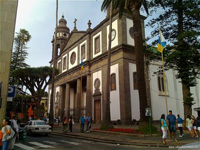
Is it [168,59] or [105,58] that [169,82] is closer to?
[105,58]

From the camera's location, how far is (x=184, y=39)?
15930 mm

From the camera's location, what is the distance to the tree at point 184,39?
49.7 ft

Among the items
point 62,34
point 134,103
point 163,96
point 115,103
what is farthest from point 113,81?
point 62,34

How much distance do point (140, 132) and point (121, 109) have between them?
31.2 feet

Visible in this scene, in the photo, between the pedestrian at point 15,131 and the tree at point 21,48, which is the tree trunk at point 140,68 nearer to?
→ the pedestrian at point 15,131

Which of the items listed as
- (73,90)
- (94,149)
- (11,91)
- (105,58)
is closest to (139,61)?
(94,149)

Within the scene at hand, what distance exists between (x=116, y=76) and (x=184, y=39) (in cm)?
1107

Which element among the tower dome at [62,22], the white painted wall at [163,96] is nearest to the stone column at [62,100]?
the tower dome at [62,22]

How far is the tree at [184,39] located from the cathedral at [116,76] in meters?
3.00

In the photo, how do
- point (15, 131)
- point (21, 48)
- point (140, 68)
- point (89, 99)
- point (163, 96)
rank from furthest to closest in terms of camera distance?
1. point (21, 48)
2. point (89, 99)
3. point (163, 96)
4. point (140, 68)
5. point (15, 131)

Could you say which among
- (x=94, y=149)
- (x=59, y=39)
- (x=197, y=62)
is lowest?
(x=94, y=149)

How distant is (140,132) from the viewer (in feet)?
45.2

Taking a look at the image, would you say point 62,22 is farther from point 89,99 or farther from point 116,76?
point 116,76

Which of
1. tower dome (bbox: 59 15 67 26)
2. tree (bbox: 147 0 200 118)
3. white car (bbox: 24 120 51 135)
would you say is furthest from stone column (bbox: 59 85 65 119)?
tree (bbox: 147 0 200 118)
